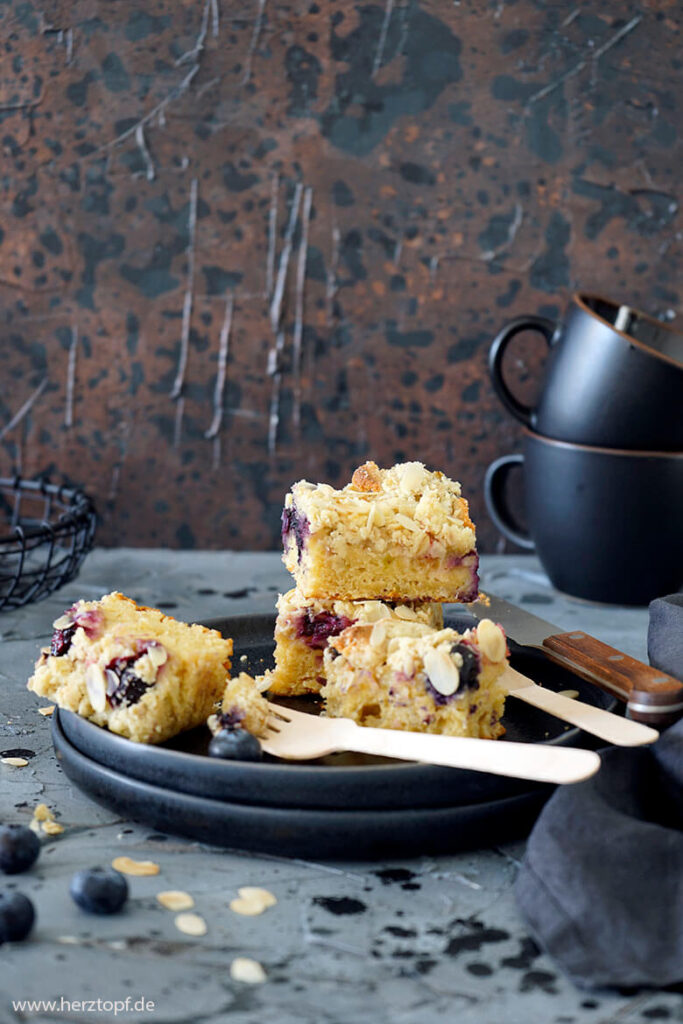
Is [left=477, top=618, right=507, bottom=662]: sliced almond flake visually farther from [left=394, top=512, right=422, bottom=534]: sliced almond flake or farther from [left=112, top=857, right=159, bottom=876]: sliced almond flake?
[left=112, top=857, right=159, bottom=876]: sliced almond flake

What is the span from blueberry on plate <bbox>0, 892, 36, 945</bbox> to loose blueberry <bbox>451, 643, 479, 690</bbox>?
0.37 m

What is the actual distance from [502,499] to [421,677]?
3.06 feet

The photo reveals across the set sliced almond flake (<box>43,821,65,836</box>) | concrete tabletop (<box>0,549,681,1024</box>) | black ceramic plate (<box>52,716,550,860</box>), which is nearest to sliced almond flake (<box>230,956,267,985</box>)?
concrete tabletop (<box>0,549,681,1024</box>)

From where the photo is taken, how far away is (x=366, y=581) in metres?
1.05

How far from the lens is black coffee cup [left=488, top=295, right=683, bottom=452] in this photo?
147 cm

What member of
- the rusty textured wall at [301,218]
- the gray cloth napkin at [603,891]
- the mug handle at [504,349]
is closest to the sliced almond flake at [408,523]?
the gray cloth napkin at [603,891]

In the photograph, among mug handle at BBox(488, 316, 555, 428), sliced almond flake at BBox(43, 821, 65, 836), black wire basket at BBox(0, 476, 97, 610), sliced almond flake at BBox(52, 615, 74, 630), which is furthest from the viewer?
mug handle at BBox(488, 316, 555, 428)

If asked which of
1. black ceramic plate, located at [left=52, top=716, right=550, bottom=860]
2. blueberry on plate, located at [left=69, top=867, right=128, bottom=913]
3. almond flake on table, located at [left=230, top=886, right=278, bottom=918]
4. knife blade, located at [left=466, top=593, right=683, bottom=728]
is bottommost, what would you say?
almond flake on table, located at [left=230, top=886, right=278, bottom=918]

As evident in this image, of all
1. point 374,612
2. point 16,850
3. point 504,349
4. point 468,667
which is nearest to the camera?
point 16,850

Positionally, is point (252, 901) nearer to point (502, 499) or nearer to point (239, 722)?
point (239, 722)

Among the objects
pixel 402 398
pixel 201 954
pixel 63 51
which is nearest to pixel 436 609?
pixel 201 954

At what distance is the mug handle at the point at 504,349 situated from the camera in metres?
1.65

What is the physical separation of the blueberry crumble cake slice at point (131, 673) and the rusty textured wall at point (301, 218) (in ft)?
3.08

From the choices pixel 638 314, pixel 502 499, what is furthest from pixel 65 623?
pixel 638 314
